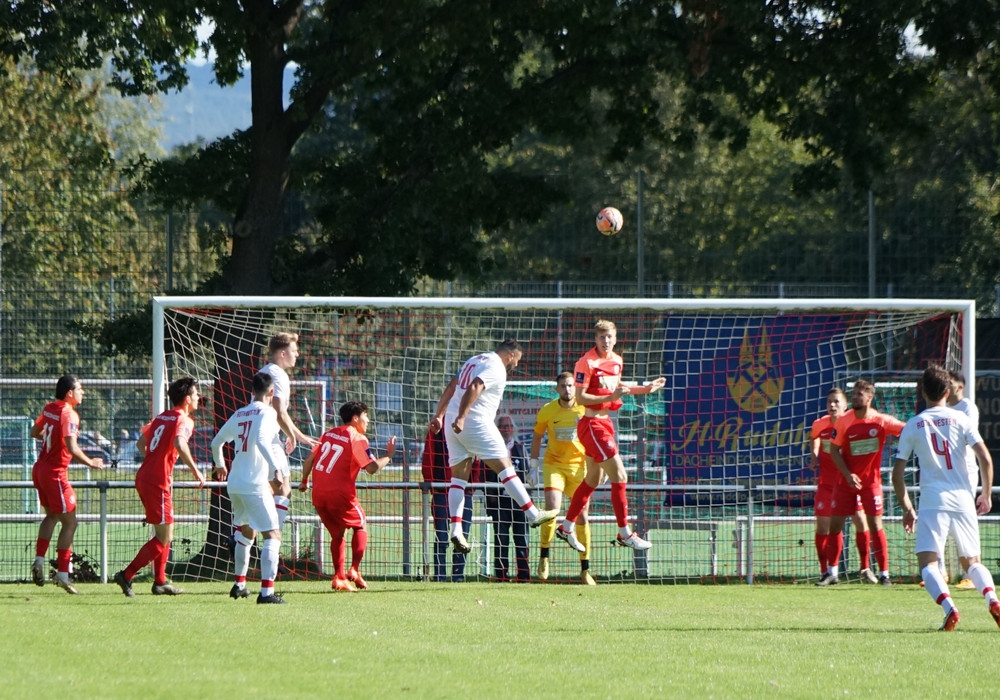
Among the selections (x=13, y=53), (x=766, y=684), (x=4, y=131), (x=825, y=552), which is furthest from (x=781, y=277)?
(x=4, y=131)

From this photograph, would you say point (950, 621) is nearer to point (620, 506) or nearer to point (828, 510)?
point (828, 510)

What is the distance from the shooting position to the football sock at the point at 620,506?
38.0 ft

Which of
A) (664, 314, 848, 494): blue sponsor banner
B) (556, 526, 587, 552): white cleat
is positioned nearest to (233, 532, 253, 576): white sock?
(556, 526, 587, 552): white cleat

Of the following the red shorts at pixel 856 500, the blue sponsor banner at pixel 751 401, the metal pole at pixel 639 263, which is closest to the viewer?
the red shorts at pixel 856 500

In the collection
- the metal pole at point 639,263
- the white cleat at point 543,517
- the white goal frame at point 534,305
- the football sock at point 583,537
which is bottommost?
the football sock at point 583,537

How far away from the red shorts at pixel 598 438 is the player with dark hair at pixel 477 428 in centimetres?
69

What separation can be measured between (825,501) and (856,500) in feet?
0.93

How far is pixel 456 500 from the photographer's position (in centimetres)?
1116

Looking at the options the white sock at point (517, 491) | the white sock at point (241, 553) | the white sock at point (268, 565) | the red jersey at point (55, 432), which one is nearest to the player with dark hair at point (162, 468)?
the white sock at point (241, 553)

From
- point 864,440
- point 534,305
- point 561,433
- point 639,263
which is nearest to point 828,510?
point 864,440

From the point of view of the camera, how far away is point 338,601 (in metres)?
10.1

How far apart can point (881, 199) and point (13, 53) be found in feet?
34.1

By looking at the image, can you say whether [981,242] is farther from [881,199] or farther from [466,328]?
[466,328]

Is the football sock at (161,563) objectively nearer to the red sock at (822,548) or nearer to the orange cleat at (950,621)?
the red sock at (822,548)
